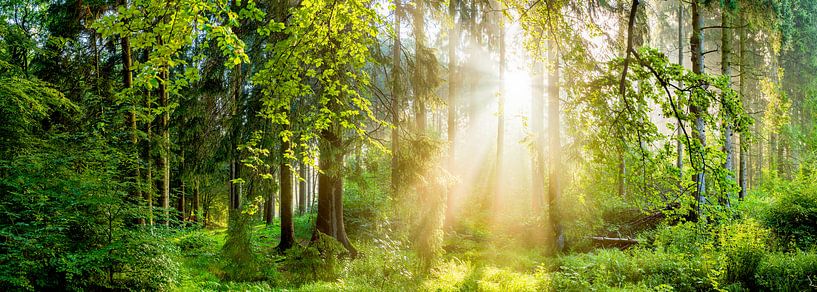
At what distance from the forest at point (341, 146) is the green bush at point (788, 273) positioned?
0.03 metres

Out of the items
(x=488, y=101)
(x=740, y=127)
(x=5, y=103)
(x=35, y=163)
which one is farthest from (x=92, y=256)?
(x=488, y=101)

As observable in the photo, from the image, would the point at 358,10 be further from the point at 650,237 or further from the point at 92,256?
the point at 650,237

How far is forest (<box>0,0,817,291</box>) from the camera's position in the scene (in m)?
3.19

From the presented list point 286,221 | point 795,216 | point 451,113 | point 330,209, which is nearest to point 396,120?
point 330,209

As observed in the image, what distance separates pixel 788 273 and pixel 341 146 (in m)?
7.92

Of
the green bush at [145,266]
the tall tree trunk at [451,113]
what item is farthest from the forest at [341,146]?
the tall tree trunk at [451,113]

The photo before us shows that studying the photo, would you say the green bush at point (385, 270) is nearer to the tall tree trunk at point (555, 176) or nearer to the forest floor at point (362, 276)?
the forest floor at point (362, 276)

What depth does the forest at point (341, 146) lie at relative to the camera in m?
3.19

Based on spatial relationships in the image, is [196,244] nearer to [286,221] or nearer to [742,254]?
[286,221]

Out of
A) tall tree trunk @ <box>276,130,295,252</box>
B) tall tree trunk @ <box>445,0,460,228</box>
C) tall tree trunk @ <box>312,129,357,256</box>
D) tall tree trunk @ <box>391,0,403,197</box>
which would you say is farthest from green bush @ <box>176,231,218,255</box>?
tall tree trunk @ <box>445,0,460,228</box>

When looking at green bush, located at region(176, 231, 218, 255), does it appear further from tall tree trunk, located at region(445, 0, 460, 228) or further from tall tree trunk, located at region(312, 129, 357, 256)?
tall tree trunk, located at region(445, 0, 460, 228)

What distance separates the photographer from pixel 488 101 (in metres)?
19.2

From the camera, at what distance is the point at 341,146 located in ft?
26.2

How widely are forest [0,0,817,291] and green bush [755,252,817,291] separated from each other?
3cm
